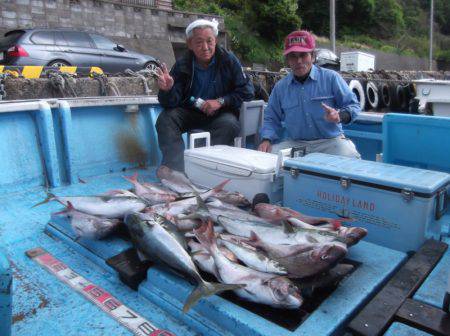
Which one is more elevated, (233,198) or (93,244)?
(233,198)

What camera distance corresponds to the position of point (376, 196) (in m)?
2.21

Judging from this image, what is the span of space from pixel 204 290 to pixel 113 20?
18.2 m

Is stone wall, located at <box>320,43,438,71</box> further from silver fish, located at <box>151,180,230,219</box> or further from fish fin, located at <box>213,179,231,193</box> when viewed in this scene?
silver fish, located at <box>151,180,230,219</box>

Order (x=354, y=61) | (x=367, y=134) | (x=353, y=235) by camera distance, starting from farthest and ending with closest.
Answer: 1. (x=354, y=61)
2. (x=367, y=134)
3. (x=353, y=235)

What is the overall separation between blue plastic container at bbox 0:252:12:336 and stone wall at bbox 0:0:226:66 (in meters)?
15.6

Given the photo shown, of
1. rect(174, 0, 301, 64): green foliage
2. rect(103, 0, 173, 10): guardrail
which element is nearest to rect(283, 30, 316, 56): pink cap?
rect(103, 0, 173, 10): guardrail

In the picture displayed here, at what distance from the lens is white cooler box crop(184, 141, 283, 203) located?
9.23 feet

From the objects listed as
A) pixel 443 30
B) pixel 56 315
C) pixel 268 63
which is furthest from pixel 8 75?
pixel 443 30

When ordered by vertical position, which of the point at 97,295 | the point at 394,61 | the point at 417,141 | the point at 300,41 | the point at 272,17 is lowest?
the point at 97,295

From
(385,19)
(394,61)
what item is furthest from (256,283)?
(385,19)

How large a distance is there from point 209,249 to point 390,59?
39334 millimetres

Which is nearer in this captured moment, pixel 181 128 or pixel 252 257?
pixel 252 257

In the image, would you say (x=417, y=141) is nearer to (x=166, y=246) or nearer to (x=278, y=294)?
(x=278, y=294)

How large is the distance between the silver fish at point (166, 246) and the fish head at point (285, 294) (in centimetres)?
18
